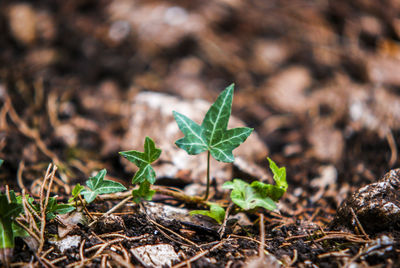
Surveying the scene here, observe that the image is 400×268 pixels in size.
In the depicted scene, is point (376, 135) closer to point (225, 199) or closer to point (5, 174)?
point (225, 199)

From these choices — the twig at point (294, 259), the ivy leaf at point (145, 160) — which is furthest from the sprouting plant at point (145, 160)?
the twig at point (294, 259)

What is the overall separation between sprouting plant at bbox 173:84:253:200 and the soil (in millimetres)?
440

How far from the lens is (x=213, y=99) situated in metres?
2.83

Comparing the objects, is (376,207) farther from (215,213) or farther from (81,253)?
(81,253)

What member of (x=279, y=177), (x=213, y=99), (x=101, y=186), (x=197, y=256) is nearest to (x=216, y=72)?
(x=213, y=99)

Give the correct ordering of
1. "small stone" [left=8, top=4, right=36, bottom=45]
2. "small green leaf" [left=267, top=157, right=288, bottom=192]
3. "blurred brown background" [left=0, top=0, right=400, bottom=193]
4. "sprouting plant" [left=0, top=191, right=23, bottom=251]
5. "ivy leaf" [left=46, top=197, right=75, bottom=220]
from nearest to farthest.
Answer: "sprouting plant" [left=0, top=191, right=23, bottom=251] → "ivy leaf" [left=46, top=197, right=75, bottom=220] → "small green leaf" [left=267, top=157, right=288, bottom=192] → "blurred brown background" [left=0, top=0, right=400, bottom=193] → "small stone" [left=8, top=4, right=36, bottom=45]

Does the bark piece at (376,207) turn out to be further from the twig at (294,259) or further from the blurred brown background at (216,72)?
the blurred brown background at (216,72)

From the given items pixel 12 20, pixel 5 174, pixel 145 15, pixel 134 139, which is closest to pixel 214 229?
pixel 134 139

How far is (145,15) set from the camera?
3295 mm

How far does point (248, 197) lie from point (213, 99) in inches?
61.7

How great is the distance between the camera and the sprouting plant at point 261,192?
140 centimetres

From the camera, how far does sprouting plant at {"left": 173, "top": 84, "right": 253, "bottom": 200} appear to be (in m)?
1.39

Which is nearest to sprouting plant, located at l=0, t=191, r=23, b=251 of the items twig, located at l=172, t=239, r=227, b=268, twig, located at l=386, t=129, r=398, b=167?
twig, located at l=172, t=239, r=227, b=268

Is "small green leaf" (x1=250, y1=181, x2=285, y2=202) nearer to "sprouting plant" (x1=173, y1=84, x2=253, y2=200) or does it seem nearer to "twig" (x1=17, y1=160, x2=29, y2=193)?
"sprouting plant" (x1=173, y1=84, x2=253, y2=200)
